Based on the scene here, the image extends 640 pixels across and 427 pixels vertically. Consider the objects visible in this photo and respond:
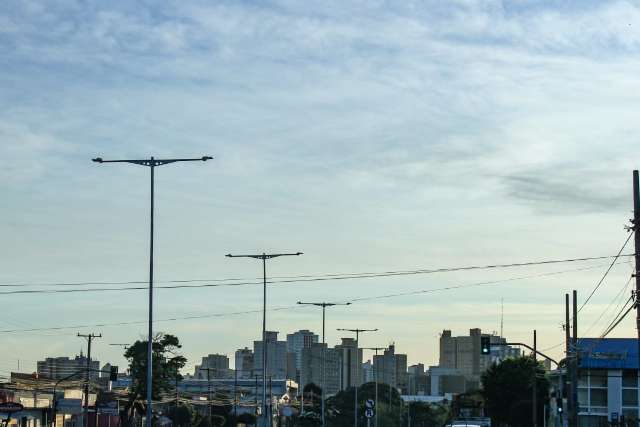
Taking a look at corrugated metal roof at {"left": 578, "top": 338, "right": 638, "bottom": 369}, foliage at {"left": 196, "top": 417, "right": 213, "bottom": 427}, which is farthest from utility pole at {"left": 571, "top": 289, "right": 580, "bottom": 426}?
foliage at {"left": 196, "top": 417, "right": 213, "bottom": 427}

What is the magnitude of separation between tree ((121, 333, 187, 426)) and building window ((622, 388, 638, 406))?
43203mm

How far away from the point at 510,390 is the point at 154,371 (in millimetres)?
35163

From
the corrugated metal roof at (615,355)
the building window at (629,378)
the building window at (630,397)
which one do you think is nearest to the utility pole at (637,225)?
the corrugated metal roof at (615,355)

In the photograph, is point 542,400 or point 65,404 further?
point 542,400

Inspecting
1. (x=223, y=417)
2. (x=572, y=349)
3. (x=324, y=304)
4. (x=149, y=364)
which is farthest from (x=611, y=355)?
(x=149, y=364)

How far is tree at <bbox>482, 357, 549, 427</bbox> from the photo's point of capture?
11906 cm

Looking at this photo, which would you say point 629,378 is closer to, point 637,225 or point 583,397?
point 583,397

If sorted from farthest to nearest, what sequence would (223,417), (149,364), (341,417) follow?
(341,417)
(223,417)
(149,364)

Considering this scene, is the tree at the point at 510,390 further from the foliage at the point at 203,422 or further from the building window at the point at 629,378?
the foliage at the point at 203,422

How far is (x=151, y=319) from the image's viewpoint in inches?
2331

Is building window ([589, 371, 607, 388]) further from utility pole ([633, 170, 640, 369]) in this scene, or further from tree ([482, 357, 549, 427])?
utility pole ([633, 170, 640, 369])

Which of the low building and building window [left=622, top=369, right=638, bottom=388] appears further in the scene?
building window [left=622, top=369, right=638, bottom=388]

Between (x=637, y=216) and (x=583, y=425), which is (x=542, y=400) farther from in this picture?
(x=637, y=216)

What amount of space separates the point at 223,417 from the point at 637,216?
122 metres
